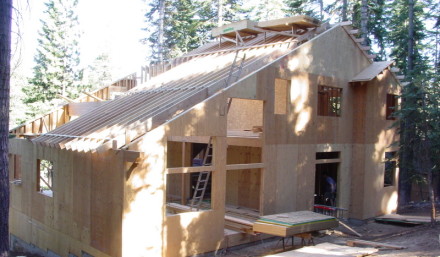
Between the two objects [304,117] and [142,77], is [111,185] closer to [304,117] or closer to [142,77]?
[304,117]

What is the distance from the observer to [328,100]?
1358 cm

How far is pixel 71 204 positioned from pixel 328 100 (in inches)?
340

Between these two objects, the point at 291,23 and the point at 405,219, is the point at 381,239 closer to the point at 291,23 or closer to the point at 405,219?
the point at 405,219

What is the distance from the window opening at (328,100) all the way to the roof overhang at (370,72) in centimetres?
83

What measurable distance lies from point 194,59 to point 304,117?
546 centimetres

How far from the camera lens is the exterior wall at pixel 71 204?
9094 millimetres

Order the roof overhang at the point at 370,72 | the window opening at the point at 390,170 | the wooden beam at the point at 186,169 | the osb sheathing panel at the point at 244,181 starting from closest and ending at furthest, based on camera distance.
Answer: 1. the wooden beam at the point at 186,169
2. the roof overhang at the point at 370,72
3. the osb sheathing panel at the point at 244,181
4. the window opening at the point at 390,170

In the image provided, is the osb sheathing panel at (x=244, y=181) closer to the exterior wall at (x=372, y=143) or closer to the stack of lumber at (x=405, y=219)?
the exterior wall at (x=372, y=143)

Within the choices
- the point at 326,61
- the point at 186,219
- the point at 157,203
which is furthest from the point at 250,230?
the point at 326,61

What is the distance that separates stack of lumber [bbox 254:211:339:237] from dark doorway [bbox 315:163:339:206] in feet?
10.4

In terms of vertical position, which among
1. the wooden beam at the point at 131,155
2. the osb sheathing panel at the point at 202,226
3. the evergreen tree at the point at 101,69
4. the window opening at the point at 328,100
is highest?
the evergreen tree at the point at 101,69

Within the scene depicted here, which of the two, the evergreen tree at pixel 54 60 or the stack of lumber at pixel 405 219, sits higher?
the evergreen tree at pixel 54 60

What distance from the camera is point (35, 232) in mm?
12492

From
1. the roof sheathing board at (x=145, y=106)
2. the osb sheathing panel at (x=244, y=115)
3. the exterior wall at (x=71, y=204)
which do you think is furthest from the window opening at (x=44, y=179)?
the osb sheathing panel at (x=244, y=115)
